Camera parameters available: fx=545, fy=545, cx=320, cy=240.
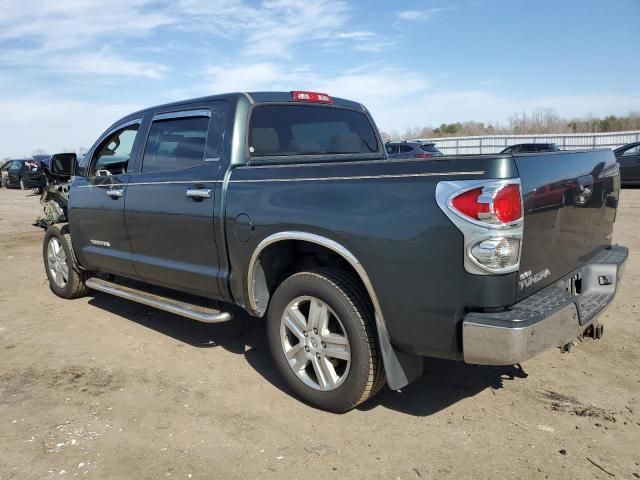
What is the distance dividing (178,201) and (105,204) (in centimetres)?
129

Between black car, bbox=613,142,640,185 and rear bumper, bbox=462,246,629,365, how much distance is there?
620 inches

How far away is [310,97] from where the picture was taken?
4.60 m

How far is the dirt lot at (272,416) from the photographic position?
289 cm

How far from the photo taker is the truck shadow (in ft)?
11.8

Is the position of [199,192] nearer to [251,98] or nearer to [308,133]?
[251,98]

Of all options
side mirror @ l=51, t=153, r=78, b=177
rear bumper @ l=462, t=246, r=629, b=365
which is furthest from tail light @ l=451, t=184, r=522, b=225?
side mirror @ l=51, t=153, r=78, b=177

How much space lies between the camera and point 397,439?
313 cm

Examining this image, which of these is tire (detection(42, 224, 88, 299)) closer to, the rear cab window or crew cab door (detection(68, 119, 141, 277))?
crew cab door (detection(68, 119, 141, 277))

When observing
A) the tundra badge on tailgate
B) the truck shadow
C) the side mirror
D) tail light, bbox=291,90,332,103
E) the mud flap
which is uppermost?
tail light, bbox=291,90,332,103

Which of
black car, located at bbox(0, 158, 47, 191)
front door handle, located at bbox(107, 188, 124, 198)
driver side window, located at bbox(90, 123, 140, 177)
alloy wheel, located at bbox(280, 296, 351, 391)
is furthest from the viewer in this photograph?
black car, located at bbox(0, 158, 47, 191)

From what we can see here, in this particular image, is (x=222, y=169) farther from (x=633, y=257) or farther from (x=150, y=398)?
(x=633, y=257)

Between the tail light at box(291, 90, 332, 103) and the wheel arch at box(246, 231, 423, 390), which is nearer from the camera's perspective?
the wheel arch at box(246, 231, 423, 390)

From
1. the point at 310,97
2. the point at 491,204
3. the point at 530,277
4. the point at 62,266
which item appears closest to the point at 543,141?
the point at 310,97

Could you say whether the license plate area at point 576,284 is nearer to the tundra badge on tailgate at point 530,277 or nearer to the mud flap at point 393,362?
the tundra badge on tailgate at point 530,277
